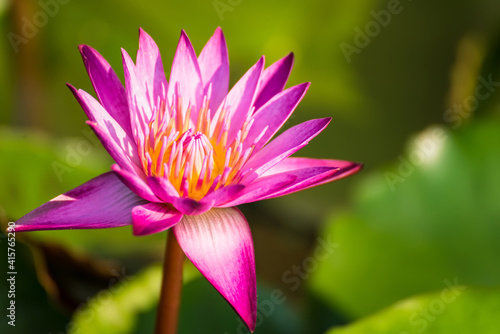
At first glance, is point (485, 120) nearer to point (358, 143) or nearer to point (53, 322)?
point (358, 143)

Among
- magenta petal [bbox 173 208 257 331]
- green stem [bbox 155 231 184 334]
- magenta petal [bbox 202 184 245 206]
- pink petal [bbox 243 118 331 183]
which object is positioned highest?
pink petal [bbox 243 118 331 183]

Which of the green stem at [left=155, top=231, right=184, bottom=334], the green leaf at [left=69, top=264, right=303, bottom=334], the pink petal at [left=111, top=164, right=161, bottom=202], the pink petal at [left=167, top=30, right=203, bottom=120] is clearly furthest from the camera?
the green leaf at [left=69, top=264, right=303, bottom=334]

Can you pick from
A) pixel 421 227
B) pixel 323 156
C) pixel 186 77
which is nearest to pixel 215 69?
pixel 186 77

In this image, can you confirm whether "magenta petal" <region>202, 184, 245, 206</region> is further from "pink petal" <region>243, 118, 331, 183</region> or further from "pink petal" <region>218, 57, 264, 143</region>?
"pink petal" <region>218, 57, 264, 143</region>

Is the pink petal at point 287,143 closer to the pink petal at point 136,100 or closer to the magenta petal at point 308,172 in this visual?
the magenta petal at point 308,172

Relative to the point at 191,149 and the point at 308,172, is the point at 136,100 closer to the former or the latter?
the point at 191,149

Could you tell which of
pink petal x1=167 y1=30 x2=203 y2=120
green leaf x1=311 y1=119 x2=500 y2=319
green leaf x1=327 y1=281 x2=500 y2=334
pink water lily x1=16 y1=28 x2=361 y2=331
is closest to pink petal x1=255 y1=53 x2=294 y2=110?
pink water lily x1=16 y1=28 x2=361 y2=331

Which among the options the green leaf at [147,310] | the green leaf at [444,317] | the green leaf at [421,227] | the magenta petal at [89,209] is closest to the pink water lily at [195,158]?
the magenta petal at [89,209]
